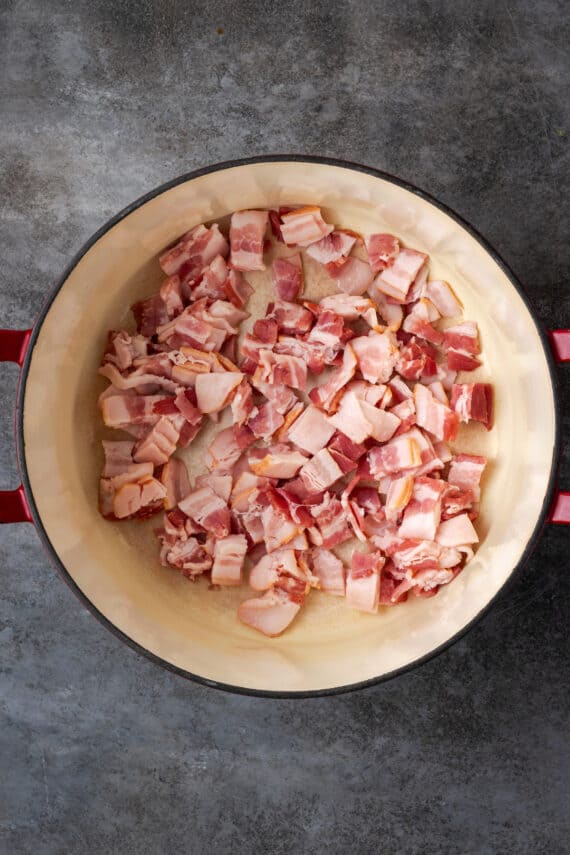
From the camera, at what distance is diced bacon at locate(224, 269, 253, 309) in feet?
3.65

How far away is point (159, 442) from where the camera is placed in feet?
3.60

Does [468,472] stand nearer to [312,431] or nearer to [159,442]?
[312,431]

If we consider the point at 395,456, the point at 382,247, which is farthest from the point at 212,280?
the point at 395,456

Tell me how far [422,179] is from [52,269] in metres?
0.60

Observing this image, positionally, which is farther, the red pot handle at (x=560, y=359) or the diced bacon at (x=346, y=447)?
the diced bacon at (x=346, y=447)

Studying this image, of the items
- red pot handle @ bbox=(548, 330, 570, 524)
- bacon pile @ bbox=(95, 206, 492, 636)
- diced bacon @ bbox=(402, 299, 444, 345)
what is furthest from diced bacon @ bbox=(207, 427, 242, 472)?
red pot handle @ bbox=(548, 330, 570, 524)

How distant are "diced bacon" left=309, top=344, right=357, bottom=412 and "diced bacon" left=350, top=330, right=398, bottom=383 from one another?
2 cm

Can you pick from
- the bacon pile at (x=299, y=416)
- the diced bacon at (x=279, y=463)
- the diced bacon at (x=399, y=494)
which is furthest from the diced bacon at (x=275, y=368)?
the diced bacon at (x=399, y=494)

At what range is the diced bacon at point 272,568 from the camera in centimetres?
111

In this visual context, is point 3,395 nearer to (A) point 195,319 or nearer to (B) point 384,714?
(A) point 195,319

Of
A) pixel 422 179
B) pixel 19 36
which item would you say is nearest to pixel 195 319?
pixel 422 179

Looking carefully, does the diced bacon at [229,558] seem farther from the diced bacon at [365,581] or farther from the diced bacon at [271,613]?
the diced bacon at [365,581]

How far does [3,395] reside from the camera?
118cm

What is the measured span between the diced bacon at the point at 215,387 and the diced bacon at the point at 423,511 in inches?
12.1
